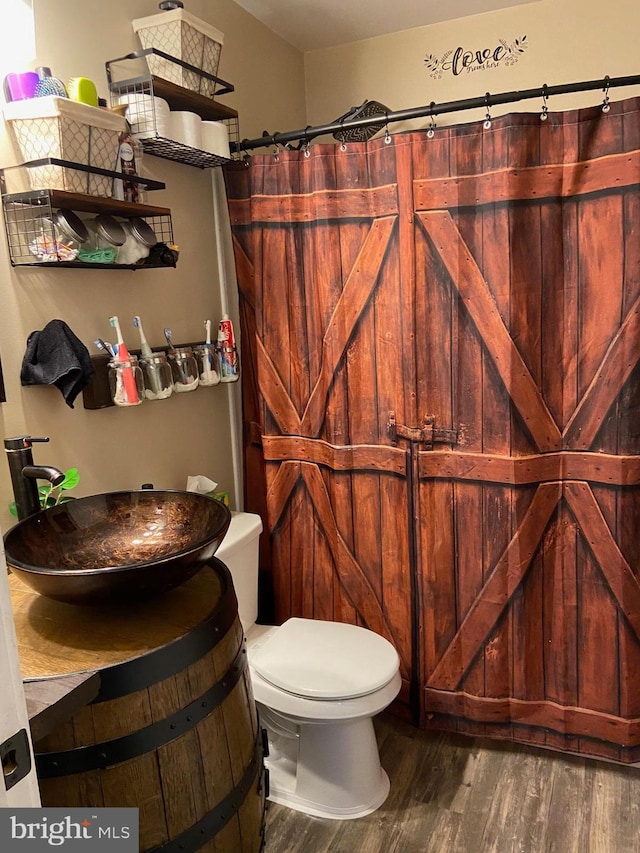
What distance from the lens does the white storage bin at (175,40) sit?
1931 mm

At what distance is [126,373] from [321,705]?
3.47ft

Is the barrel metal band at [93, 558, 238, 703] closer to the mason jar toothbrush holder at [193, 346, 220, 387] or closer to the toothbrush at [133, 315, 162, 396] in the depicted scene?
the toothbrush at [133, 315, 162, 396]

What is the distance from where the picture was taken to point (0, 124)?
1.62m

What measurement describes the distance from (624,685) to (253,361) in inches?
63.8

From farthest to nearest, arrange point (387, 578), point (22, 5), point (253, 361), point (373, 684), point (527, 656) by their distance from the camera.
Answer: point (253, 361), point (387, 578), point (527, 656), point (373, 684), point (22, 5)

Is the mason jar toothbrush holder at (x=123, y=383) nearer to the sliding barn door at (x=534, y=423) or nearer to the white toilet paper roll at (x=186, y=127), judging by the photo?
the white toilet paper roll at (x=186, y=127)

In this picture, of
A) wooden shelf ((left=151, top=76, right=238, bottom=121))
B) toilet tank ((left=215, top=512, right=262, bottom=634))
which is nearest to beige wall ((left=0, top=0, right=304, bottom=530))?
wooden shelf ((left=151, top=76, right=238, bottom=121))

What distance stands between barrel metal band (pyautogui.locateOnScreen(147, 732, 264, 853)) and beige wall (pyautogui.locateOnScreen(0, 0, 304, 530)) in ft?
2.32

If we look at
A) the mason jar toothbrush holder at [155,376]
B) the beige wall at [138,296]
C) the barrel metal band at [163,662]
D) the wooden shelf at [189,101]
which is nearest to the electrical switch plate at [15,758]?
the barrel metal band at [163,662]

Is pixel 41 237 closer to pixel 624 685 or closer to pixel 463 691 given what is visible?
pixel 463 691

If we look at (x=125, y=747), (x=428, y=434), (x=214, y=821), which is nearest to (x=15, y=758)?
(x=125, y=747)

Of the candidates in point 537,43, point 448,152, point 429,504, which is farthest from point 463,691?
point 537,43

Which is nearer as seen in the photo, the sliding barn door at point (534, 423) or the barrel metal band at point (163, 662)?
the barrel metal band at point (163, 662)

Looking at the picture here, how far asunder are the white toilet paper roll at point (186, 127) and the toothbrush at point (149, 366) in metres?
0.53
